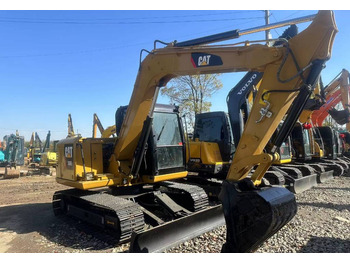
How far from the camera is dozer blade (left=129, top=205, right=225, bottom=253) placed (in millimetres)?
4027

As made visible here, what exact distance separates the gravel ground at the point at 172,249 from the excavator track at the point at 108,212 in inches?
9.8

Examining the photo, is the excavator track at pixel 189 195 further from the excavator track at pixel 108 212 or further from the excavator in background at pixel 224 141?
the excavator track at pixel 108 212

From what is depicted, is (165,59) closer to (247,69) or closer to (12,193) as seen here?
(247,69)

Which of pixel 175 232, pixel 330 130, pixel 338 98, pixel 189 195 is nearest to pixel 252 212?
pixel 175 232

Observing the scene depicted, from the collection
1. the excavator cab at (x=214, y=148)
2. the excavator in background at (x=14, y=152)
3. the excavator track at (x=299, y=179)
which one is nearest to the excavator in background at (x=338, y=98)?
the excavator track at (x=299, y=179)

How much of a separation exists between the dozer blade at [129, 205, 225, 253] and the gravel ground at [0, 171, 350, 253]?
0.12 meters

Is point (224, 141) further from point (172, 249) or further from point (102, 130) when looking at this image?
point (102, 130)

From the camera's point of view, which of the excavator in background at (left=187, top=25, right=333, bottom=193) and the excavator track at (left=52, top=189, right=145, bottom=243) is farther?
the excavator in background at (left=187, top=25, right=333, bottom=193)

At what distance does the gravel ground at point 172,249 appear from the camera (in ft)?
14.5

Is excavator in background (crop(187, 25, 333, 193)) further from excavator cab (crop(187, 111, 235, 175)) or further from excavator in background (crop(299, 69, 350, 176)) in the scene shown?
excavator in background (crop(299, 69, 350, 176))

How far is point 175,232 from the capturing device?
4.52 meters

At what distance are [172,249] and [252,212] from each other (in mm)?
1738

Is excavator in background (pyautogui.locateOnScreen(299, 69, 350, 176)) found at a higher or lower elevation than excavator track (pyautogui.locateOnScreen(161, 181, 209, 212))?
higher

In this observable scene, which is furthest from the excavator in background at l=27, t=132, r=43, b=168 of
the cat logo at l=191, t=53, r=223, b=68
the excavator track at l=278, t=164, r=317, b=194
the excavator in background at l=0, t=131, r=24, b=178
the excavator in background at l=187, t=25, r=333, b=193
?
the cat logo at l=191, t=53, r=223, b=68
